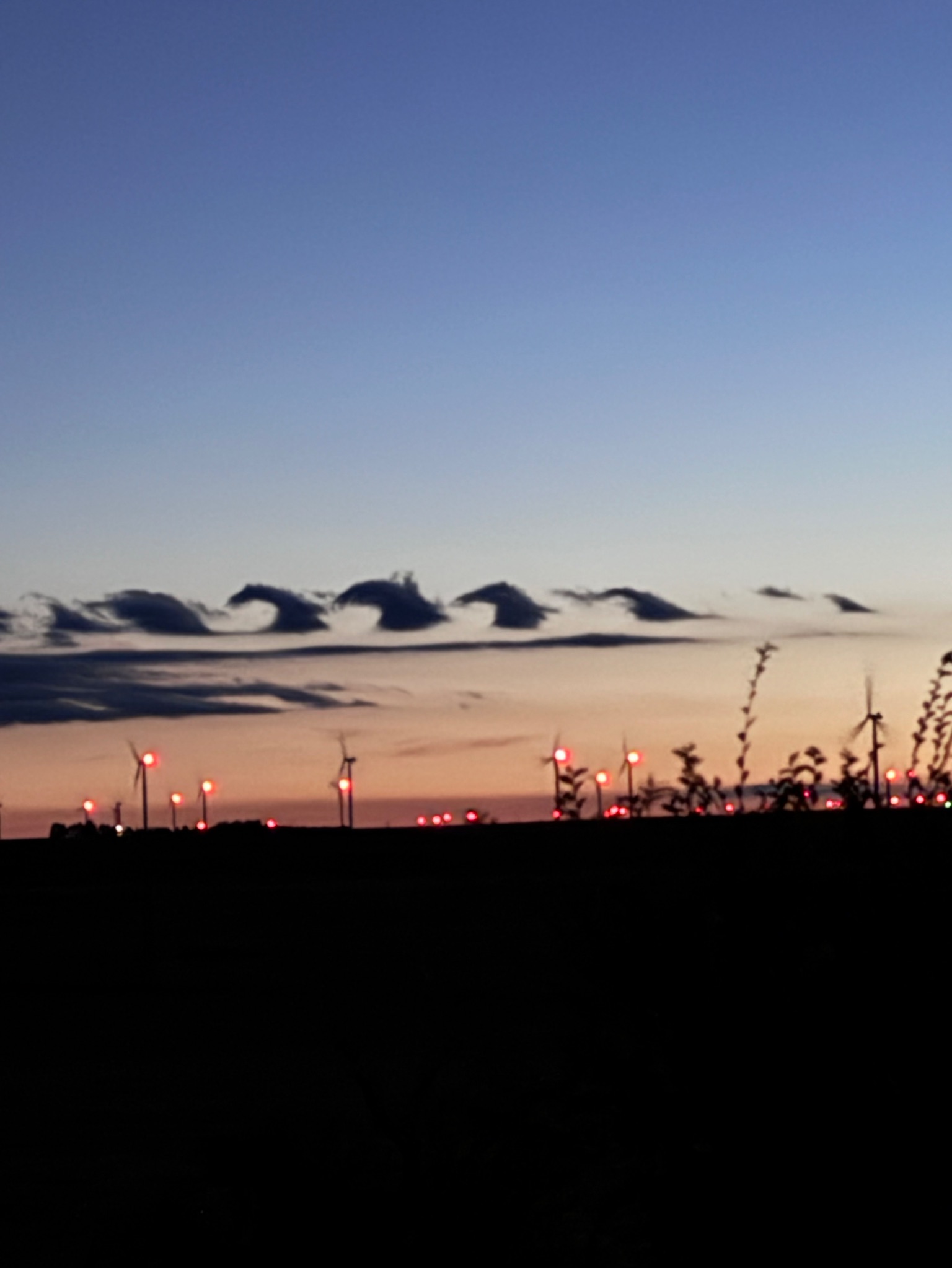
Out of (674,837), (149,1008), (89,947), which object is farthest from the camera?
(674,837)

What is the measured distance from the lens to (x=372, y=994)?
19547 mm

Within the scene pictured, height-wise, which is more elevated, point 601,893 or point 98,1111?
point 601,893

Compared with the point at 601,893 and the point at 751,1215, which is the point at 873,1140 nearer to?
the point at 751,1215

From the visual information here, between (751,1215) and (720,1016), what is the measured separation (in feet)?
1.99

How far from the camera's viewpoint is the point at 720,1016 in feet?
20.7

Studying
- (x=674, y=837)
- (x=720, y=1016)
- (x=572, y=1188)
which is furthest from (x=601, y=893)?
(x=674, y=837)

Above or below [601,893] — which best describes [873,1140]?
below

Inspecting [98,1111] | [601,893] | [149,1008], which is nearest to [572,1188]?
[601,893]

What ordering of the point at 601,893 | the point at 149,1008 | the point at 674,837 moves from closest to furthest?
the point at 601,893
the point at 149,1008
the point at 674,837

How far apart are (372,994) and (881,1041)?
13.8m

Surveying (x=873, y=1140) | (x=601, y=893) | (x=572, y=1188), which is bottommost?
(x=572, y=1188)

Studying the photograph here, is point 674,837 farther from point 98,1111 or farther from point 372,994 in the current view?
point 98,1111

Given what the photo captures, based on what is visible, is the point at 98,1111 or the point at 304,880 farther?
the point at 304,880

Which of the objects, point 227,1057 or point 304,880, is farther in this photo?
point 304,880
